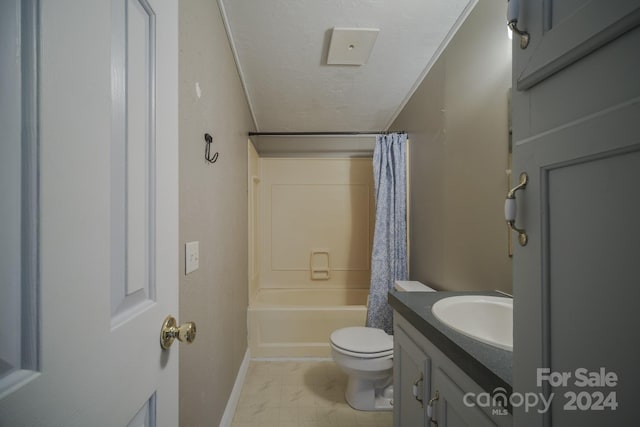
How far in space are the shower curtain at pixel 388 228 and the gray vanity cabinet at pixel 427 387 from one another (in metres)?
A: 1.10

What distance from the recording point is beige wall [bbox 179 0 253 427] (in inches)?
39.3

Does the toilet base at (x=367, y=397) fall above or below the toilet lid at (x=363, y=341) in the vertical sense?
below

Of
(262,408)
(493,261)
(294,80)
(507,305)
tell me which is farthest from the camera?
(294,80)

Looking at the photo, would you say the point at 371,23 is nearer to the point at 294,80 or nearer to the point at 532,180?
the point at 294,80

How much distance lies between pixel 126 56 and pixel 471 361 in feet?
3.29

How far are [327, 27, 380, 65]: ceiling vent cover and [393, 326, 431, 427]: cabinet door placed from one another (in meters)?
1.64

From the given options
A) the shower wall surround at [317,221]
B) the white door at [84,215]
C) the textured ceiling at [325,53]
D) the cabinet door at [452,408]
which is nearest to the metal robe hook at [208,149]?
the white door at [84,215]

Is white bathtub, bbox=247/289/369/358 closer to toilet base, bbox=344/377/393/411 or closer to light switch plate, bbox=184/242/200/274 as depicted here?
toilet base, bbox=344/377/393/411

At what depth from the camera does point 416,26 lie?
5.18 feet

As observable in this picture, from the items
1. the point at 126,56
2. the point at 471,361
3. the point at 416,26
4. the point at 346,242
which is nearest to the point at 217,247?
the point at 126,56

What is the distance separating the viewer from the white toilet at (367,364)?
5.68 ft

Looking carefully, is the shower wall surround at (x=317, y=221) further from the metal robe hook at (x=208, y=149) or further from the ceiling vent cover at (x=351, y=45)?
the metal robe hook at (x=208, y=149)

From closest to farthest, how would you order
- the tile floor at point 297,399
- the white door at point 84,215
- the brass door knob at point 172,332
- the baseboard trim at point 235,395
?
the white door at point 84,215, the brass door knob at point 172,332, the baseboard trim at point 235,395, the tile floor at point 297,399

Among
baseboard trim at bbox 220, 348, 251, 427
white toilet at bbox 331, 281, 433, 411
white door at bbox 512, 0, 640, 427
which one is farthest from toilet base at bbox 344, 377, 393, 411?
white door at bbox 512, 0, 640, 427
